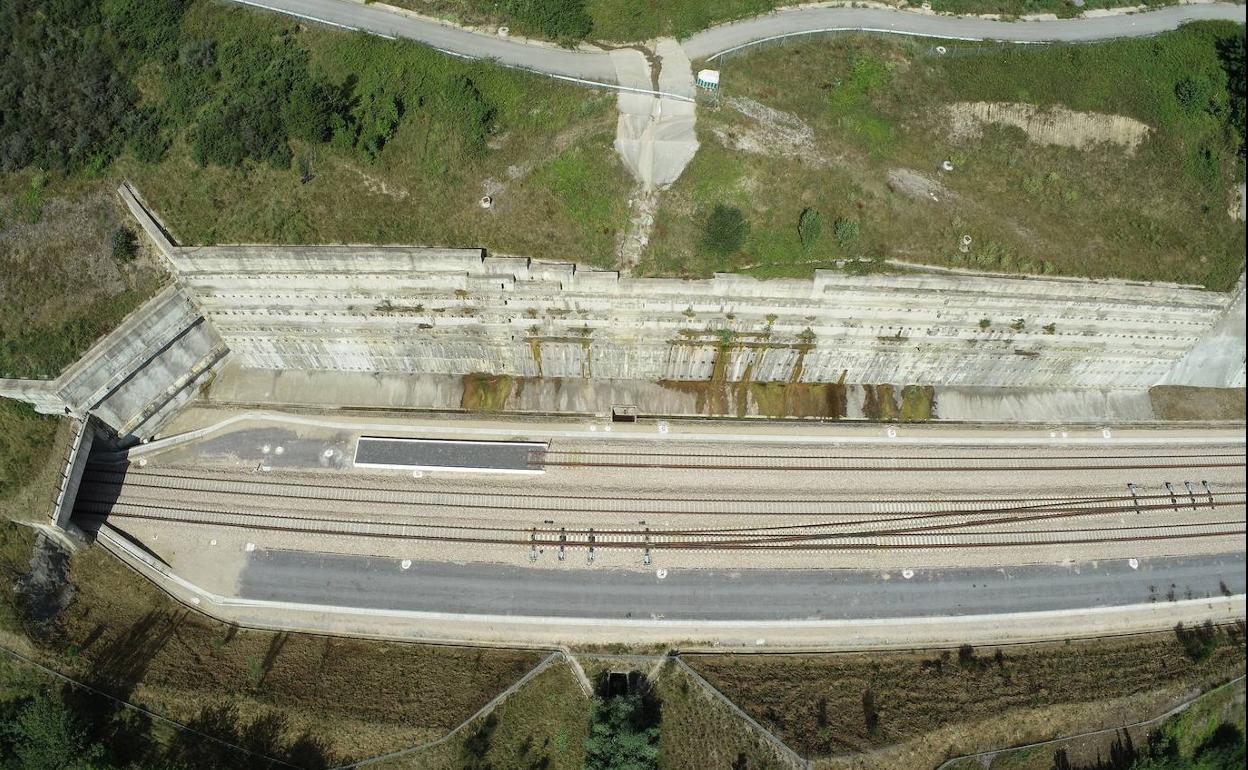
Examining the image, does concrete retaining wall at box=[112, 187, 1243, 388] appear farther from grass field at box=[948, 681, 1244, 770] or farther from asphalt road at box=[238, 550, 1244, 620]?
grass field at box=[948, 681, 1244, 770]

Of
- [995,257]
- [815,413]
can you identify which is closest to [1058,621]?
[815,413]

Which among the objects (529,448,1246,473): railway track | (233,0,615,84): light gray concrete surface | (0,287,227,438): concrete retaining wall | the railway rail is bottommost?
the railway rail

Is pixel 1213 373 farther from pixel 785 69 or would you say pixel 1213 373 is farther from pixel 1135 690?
pixel 785 69

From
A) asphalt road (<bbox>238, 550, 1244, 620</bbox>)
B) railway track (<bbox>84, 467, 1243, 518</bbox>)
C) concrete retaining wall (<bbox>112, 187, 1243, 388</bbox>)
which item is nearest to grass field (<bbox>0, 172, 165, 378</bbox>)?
concrete retaining wall (<bbox>112, 187, 1243, 388</bbox>)

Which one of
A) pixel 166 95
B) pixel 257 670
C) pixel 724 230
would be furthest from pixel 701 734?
pixel 166 95

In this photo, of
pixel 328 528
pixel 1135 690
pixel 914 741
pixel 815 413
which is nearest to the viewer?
pixel 914 741

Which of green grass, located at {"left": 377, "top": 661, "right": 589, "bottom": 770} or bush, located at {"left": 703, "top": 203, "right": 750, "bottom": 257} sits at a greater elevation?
bush, located at {"left": 703, "top": 203, "right": 750, "bottom": 257}

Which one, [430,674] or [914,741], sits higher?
[430,674]

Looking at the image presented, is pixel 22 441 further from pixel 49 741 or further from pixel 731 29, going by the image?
pixel 731 29
